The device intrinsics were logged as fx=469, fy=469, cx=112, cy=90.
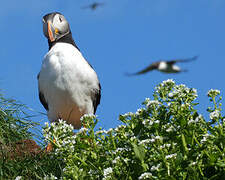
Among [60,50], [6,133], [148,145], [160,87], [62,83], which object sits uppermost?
[60,50]

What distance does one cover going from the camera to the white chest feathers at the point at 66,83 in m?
8.95

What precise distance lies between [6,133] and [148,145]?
148 inches

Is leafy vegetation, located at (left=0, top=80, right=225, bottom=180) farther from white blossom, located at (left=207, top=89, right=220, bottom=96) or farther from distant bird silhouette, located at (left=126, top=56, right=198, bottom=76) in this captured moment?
distant bird silhouette, located at (left=126, top=56, right=198, bottom=76)

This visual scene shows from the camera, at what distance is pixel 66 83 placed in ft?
29.4

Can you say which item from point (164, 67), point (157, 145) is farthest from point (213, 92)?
point (164, 67)

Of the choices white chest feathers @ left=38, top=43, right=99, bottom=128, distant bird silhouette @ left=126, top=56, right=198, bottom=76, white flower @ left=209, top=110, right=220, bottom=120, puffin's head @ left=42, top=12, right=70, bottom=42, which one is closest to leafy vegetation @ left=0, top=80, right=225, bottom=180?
white flower @ left=209, top=110, right=220, bottom=120

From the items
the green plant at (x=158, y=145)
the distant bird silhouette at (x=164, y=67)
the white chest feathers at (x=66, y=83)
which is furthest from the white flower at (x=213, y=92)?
the white chest feathers at (x=66, y=83)

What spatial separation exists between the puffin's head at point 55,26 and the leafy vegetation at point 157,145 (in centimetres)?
458

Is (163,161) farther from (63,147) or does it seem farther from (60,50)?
(60,50)

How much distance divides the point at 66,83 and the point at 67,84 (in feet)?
0.09

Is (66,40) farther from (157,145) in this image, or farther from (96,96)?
(157,145)

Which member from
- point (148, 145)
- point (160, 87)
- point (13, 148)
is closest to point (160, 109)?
point (160, 87)

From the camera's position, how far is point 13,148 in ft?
22.7

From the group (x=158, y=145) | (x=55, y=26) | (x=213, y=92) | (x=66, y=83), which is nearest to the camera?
(x=158, y=145)
